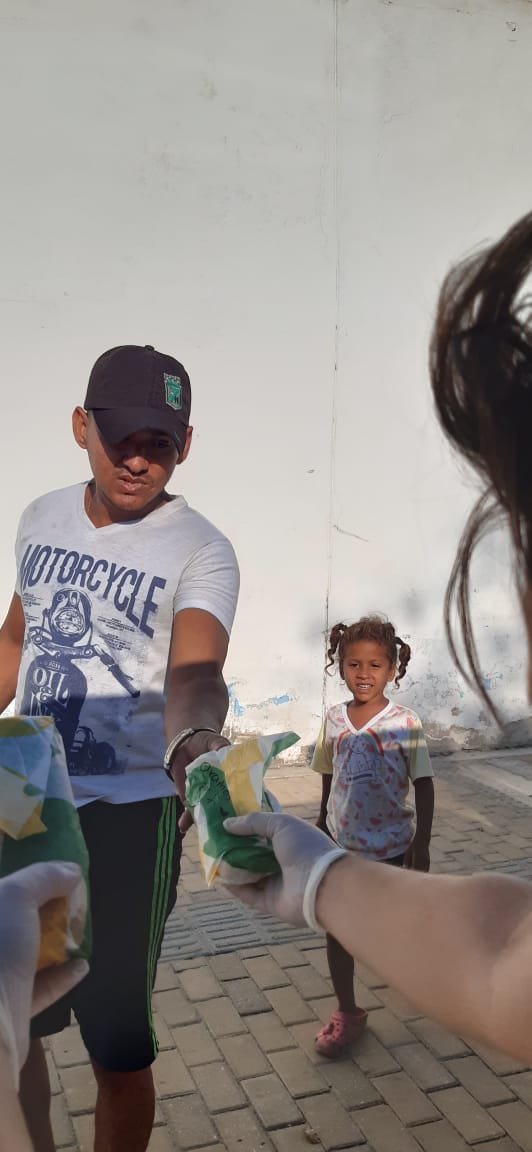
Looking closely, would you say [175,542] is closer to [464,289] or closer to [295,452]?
[464,289]

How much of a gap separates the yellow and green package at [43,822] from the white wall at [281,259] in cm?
371

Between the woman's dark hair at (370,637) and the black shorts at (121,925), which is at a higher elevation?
the woman's dark hair at (370,637)

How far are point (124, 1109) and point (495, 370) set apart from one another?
1.81 metres

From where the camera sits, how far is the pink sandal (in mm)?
2984

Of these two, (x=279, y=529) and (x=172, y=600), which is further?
(x=279, y=529)

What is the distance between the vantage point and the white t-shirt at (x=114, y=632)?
2270 millimetres

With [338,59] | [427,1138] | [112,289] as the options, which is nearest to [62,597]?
[427,1138]

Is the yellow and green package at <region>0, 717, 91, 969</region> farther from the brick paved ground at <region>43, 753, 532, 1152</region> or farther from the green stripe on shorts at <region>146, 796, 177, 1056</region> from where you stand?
the brick paved ground at <region>43, 753, 532, 1152</region>

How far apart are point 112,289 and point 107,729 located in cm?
350

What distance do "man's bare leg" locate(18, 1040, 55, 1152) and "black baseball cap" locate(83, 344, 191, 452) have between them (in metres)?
1.43

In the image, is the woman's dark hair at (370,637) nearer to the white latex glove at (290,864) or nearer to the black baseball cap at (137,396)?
the black baseball cap at (137,396)

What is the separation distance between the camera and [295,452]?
5.65 m

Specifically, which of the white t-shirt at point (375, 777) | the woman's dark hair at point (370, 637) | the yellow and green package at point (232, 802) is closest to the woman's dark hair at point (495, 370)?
the yellow and green package at point (232, 802)

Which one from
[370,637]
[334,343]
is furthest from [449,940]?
[334,343]
